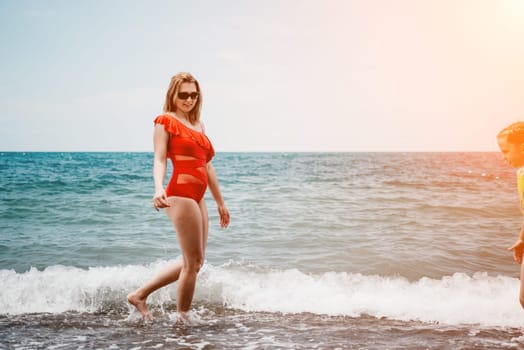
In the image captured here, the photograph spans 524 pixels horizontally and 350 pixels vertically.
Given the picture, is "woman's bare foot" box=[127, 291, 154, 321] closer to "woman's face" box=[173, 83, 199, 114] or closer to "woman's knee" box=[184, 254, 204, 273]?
"woman's knee" box=[184, 254, 204, 273]

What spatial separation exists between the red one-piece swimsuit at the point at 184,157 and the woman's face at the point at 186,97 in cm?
15

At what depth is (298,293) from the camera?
19.3 ft

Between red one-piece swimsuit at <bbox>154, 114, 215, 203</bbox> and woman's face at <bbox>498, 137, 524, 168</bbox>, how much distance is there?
8.15 feet

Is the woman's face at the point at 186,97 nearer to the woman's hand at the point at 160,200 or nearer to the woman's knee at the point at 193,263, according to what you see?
the woman's hand at the point at 160,200

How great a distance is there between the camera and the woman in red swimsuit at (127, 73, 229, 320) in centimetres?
397

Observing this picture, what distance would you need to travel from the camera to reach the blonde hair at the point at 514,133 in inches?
132

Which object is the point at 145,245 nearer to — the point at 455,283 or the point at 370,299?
the point at 370,299

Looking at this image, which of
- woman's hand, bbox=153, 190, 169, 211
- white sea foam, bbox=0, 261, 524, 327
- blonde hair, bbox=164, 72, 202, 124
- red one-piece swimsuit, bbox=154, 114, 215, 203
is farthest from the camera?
white sea foam, bbox=0, 261, 524, 327

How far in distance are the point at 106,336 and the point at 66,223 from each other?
8.18 m

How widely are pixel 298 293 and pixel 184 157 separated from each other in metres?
Answer: 2.76

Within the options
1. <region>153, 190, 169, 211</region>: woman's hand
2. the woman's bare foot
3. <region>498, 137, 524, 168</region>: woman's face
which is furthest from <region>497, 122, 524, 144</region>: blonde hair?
the woman's bare foot

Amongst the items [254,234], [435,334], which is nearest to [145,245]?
[254,234]

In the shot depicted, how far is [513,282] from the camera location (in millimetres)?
6480

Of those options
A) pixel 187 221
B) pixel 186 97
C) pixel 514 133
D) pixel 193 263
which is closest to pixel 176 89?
pixel 186 97
